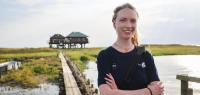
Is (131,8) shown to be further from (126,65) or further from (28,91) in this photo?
(28,91)

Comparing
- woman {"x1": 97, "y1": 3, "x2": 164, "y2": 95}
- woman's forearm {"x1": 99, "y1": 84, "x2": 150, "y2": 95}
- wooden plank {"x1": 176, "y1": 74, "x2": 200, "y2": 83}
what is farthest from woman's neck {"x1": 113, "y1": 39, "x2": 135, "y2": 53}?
wooden plank {"x1": 176, "y1": 74, "x2": 200, "y2": 83}

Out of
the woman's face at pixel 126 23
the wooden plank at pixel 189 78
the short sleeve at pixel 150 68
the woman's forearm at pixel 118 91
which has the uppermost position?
the woman's face at pixel 126 23

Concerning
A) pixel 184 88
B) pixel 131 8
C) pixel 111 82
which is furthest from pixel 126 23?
pixel 184 88

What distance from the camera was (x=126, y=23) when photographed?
3.97m

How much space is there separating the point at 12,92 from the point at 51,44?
106901mm

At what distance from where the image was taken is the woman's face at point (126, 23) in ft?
13.0

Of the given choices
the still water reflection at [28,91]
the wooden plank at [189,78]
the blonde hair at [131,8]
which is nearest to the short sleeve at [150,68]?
the blonde hair at [131,8]

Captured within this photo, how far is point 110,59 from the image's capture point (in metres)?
3.95

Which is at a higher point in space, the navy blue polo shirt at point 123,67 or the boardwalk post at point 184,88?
the navy blue polo shirt at point 123,67

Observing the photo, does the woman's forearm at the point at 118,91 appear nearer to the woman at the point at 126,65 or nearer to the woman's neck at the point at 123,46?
the woman at the point at 126,65

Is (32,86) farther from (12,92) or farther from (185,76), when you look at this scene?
(185,76)

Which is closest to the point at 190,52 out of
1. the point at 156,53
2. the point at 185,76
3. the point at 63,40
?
the point at 156,53

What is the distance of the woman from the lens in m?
3.90

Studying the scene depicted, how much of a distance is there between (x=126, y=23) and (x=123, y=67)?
42cm
